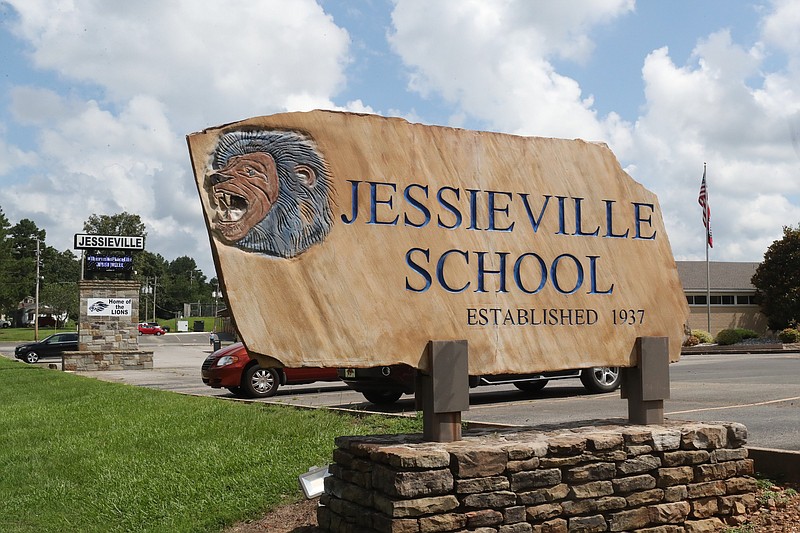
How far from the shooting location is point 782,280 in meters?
39.2

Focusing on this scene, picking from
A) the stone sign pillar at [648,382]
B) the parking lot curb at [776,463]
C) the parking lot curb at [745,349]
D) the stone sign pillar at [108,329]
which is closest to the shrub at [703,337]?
the parking lot curb at [745,349]

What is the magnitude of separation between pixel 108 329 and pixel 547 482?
26353mm

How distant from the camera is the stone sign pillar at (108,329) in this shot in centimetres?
2786

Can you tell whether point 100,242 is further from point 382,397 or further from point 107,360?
point 382,397

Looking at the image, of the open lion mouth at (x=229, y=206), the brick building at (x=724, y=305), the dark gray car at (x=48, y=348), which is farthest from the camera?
the brick building at (x=724, y=305)

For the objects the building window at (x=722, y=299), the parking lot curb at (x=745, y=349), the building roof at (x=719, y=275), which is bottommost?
the parking lot curb at (x=745, y=349)

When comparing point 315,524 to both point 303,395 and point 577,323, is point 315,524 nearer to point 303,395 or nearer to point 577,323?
point 577,323

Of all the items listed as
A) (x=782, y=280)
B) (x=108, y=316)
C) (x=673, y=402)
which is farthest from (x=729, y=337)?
(x=673, y=402)

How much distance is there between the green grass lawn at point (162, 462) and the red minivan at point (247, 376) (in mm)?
2157

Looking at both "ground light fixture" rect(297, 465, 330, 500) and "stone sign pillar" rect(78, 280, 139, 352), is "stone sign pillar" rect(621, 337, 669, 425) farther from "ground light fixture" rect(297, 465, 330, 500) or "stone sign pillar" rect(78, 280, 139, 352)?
"stone sign pillar" rect(78, 280, 139, 352)

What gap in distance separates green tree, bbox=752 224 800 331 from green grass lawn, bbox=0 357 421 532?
3455 cm

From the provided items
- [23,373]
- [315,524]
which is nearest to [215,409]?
[315,524]

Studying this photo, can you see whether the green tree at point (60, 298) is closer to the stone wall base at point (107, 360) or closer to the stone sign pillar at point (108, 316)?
the stone sign pillar at point (108, 316)

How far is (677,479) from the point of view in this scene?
5.30 meters
